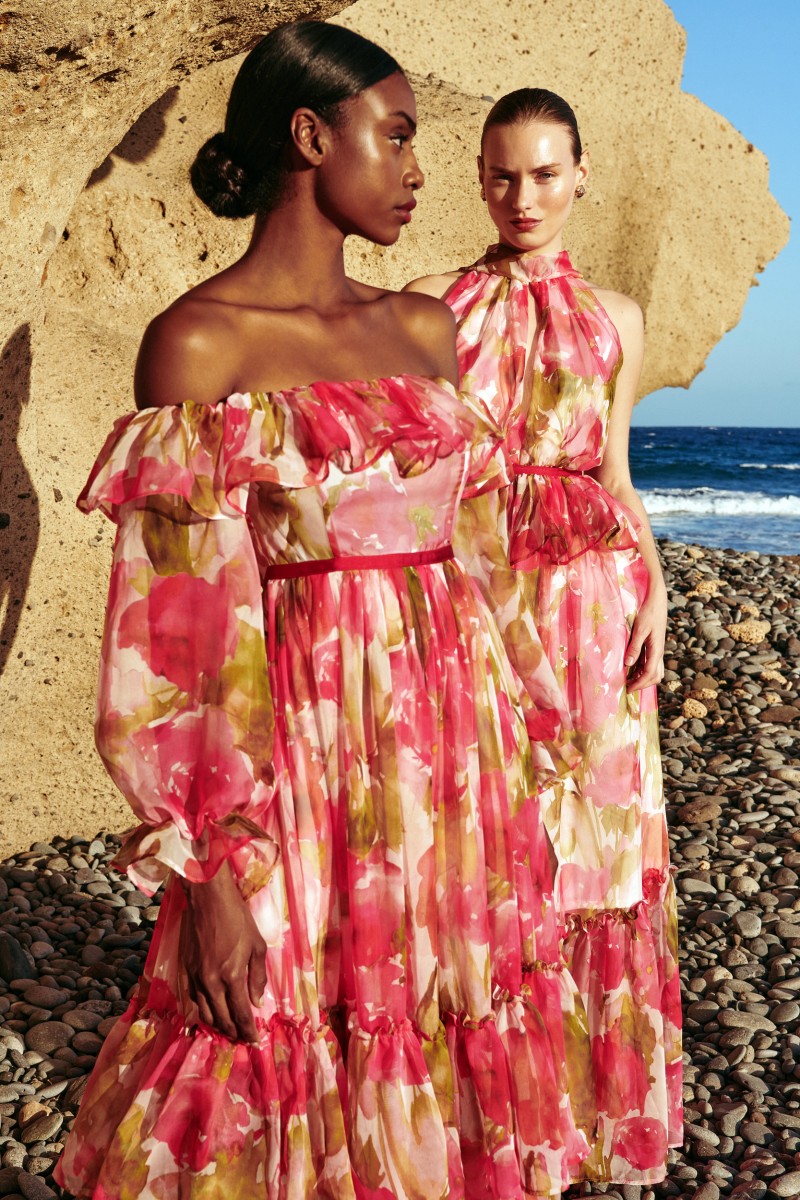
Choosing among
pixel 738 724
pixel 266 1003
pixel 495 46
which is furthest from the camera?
pixel 495 46

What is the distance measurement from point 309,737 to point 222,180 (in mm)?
830

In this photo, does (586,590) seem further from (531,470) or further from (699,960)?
(699,960)

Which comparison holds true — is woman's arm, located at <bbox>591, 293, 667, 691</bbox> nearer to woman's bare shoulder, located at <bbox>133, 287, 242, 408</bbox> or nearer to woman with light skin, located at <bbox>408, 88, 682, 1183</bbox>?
woman with light skin, located at <bbox>408, 88, 682, 1183</bbox>

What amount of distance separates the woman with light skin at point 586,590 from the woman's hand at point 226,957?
1.09 metres

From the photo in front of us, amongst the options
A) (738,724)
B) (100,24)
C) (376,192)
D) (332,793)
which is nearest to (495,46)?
(738,724)

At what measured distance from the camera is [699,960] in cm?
408

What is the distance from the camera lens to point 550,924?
2.02 metres

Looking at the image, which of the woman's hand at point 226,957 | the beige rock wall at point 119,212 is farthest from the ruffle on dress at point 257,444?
the beige rock wall at point 119,212

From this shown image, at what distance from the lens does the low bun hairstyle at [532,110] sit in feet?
8.84

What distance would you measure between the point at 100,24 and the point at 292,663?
2062mm

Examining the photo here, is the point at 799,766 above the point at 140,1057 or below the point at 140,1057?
below

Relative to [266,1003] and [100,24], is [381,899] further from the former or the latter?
[100,24]

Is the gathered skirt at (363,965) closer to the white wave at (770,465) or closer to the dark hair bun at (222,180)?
the dark hair bun at (222,180)

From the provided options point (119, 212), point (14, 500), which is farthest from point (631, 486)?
point (119, 212)
